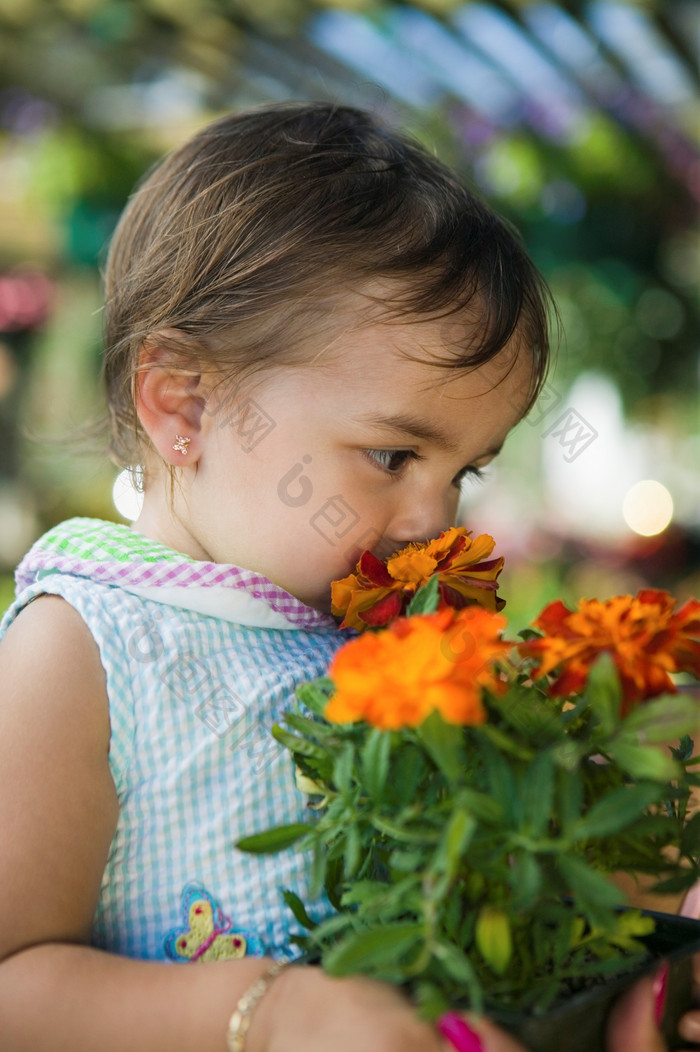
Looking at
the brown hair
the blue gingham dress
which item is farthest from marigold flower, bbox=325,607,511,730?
the brown hair

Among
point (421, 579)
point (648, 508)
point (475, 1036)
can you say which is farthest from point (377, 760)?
point (648, 508)

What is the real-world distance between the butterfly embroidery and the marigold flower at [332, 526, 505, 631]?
0.94 ft

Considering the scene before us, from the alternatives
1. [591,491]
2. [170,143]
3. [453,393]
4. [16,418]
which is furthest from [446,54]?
[453,393]

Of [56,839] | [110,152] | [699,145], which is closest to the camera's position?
[56,839]

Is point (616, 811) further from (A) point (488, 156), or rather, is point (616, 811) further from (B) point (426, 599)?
(A) point (488, 156)

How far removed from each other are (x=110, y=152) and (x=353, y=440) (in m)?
3.07

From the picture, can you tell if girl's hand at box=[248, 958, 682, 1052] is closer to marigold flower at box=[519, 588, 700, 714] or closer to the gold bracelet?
the gold bracelet

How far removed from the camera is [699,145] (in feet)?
14.0

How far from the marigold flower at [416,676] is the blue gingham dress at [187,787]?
1.08ft

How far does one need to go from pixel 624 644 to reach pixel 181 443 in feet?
1.98

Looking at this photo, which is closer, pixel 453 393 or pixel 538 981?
pixel 538 981

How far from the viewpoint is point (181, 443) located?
110 cm

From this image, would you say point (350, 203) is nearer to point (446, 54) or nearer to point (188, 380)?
point (188, 380)

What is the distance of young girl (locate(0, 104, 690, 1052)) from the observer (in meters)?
0.79
